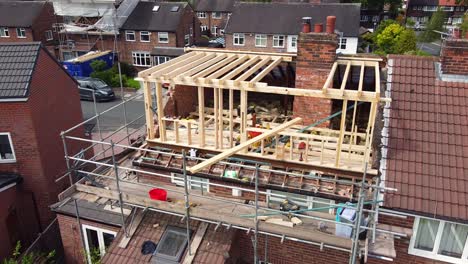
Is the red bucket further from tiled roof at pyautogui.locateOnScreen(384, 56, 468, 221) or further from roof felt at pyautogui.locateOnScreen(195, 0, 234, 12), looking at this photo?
roof felt at pyautogui.locateOnScreen(195, 0, 234, 12)

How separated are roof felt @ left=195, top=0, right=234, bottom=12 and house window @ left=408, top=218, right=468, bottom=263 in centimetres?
5239

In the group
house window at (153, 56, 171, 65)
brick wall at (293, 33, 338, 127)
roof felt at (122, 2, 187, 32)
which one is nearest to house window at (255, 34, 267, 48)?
roof felt at (122, 2, 187, 32)

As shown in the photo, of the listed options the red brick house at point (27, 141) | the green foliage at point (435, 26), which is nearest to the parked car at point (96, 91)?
the red brick house at point (27, 141)

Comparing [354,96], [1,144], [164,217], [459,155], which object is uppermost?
[354,96]

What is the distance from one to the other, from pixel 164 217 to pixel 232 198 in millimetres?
2068

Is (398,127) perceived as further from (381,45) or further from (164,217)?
(381,45)

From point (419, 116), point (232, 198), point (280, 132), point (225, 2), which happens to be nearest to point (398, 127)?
point (419, 116)

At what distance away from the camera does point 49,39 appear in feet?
140

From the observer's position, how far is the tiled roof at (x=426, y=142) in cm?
830

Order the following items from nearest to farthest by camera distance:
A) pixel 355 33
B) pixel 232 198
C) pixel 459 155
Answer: pixel 459 155 → pixel 232 198 → pixel 355 33

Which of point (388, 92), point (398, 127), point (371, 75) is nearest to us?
point (398, 127)

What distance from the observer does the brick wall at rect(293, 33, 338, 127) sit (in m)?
11.0

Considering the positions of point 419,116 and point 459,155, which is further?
point 419,116

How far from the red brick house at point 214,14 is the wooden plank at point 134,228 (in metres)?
49.0
